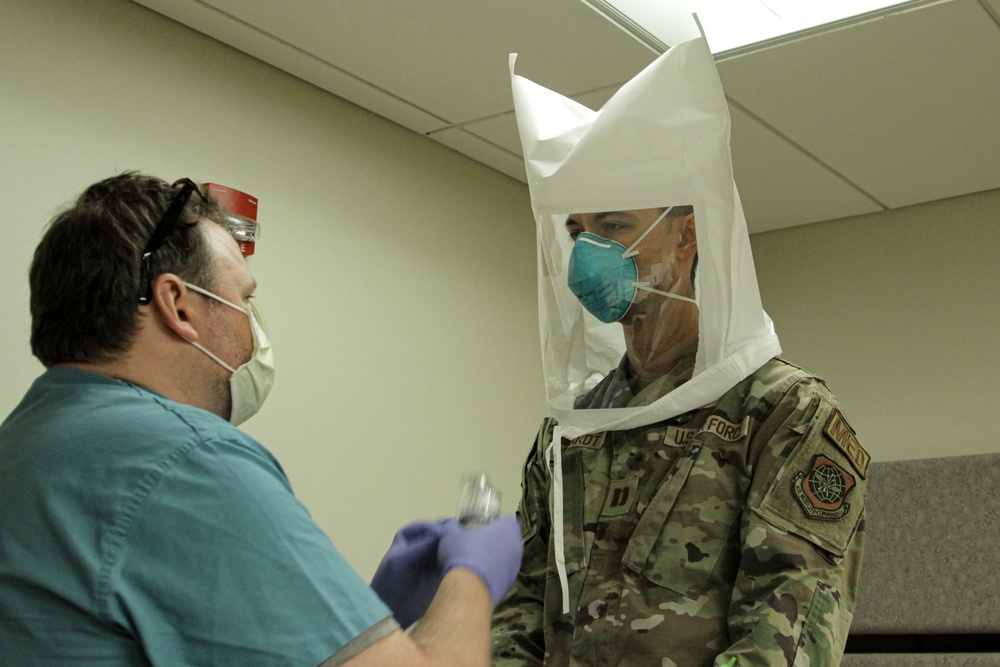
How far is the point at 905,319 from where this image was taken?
12.8ft

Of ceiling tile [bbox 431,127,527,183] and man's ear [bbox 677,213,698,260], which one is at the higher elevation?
ceiling tile [bbox 431,127,527,183]

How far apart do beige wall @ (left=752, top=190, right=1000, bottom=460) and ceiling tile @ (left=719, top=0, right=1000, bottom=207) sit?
31 cm

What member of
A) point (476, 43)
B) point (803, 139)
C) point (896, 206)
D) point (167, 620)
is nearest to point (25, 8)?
point (476, 43)

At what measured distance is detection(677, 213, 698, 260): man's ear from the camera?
1.67 metres

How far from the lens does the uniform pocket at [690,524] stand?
149 centimetres

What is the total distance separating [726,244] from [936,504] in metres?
2.28

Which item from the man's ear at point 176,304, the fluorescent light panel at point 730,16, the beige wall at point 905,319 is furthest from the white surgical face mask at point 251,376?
the beige wall at point 905,319

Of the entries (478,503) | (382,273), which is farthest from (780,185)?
(478,503)

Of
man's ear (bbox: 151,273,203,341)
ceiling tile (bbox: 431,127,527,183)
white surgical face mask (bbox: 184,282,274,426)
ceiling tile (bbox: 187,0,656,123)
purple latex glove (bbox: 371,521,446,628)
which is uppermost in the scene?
ceiling tile (bbox: 187,0,656,123)

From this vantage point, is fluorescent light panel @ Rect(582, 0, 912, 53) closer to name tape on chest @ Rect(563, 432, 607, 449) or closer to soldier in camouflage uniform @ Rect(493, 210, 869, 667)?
soldier in camouflage uniform @ Rect(493, 210, 869, 667)

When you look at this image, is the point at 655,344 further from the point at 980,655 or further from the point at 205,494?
the point at 980,655

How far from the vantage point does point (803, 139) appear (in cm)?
324

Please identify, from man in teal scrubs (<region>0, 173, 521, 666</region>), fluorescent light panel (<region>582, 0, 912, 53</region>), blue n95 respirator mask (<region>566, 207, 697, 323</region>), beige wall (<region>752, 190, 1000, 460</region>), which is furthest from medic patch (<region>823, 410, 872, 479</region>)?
beige wall (<region>752, 190, 1000, 460</region>)

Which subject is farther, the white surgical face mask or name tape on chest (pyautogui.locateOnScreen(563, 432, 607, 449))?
name tape on chest (pyautogui.locateOnScreen(563, 432, 607, 449))
